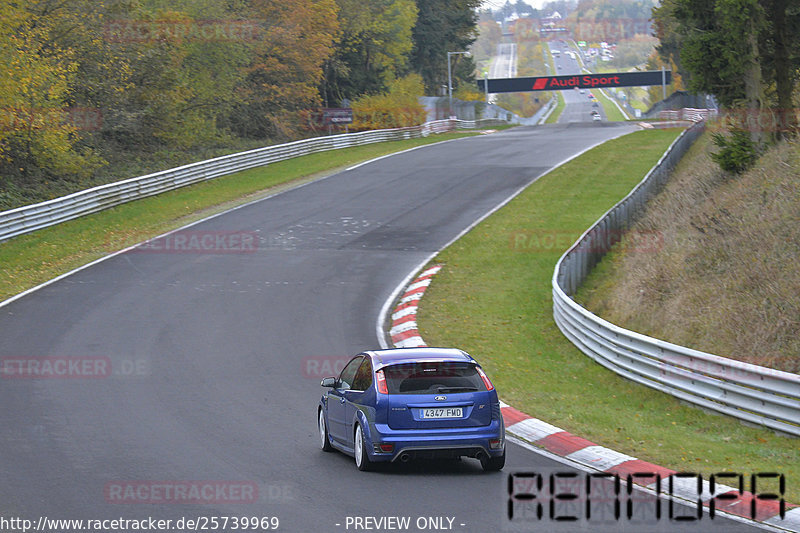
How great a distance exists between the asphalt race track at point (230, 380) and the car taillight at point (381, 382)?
2.87 feet

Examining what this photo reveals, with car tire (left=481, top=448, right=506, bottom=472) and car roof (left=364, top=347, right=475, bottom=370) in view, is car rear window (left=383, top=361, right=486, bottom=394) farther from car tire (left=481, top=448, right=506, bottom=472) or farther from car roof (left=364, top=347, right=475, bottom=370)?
car tire (left=481, top=448, right=506, bottom=472)

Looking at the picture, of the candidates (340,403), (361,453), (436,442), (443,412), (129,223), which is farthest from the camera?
(129,223)

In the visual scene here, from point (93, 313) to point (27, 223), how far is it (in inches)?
430

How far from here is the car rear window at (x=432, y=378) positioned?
9.98 m

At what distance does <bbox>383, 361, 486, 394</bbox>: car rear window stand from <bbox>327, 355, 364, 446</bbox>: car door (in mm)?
884

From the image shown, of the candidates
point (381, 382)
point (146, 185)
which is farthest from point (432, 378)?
point (146, 185)

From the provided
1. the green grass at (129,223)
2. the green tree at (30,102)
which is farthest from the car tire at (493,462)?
the green tree at (30,102)

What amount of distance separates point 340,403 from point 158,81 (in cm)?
3832

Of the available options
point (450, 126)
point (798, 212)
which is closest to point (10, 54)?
point (798, 212)

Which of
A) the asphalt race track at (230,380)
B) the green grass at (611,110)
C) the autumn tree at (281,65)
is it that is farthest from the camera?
the green grass at (611,110)

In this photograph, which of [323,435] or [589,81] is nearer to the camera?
[323,435]

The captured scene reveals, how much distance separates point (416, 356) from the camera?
34.2 ft

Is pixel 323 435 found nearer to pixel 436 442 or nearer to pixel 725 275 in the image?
pixel 436 442

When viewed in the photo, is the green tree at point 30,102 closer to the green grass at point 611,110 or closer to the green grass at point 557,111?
the green grass at point 557,111
